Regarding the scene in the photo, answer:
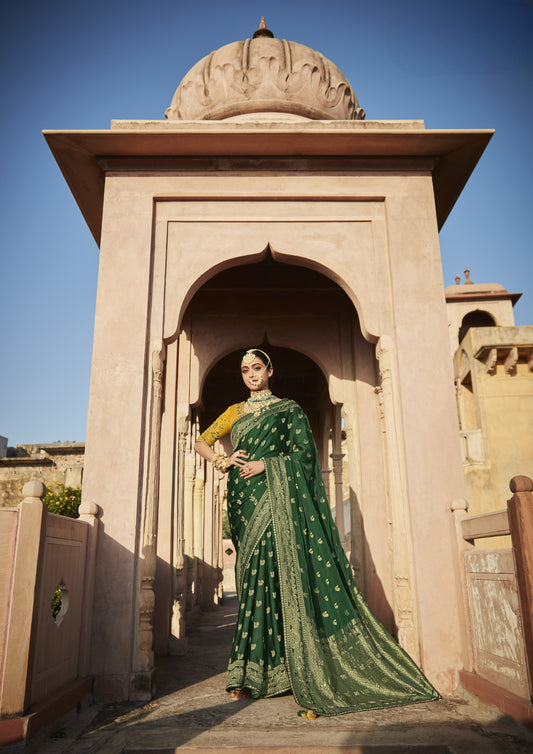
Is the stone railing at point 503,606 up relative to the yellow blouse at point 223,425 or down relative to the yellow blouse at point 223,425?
down

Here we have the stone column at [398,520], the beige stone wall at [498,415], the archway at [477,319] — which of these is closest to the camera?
the stone column at [398,520]

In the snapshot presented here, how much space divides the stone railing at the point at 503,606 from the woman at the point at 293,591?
433 millimetres

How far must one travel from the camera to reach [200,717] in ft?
11.4

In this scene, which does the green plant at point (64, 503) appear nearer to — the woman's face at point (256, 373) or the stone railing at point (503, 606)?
the woman's face at point (256, 373)

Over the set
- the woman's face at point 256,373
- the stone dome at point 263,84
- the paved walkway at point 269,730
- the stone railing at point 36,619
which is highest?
the stone dome at point 263,84

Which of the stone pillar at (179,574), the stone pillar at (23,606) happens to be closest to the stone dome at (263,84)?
the stone pillar at (179,574)

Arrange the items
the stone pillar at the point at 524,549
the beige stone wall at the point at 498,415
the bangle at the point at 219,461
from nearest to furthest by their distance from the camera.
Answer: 1. the stone pillar at the point at 524,549
2. the bangle at the point at 219,461
3. the beige stone wall at the point at 498,415

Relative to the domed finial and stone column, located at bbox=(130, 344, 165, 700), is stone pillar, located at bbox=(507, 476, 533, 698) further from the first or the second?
the domed finial

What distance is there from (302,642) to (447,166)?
14.1 feet

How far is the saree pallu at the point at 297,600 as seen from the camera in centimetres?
376

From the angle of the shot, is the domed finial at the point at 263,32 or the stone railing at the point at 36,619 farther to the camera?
the domed finial at the point at 263,32

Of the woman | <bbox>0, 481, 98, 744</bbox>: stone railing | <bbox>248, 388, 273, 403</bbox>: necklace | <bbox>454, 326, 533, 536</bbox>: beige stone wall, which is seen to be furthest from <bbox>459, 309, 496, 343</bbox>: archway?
<bbox>0, 481, 98, 744</bbox>: stone railing

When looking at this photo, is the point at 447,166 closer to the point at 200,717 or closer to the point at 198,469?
the point at 200,717

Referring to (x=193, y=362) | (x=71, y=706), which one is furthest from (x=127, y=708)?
(x=193, y=362)
